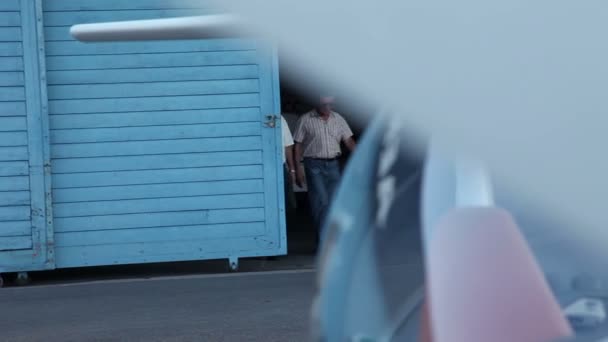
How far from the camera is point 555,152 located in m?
2.17

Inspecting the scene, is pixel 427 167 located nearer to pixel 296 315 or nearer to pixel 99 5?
pixel 296 315

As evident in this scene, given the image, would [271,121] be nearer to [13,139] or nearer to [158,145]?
[158,145]

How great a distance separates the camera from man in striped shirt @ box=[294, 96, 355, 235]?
10484mm

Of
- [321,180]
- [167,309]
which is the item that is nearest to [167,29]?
[167,309]

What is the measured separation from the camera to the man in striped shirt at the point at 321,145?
10.5m

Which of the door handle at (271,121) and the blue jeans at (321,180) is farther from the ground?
the door handle at (271,121)

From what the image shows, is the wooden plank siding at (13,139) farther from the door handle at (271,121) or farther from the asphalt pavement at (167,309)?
the door handle at (271,121)

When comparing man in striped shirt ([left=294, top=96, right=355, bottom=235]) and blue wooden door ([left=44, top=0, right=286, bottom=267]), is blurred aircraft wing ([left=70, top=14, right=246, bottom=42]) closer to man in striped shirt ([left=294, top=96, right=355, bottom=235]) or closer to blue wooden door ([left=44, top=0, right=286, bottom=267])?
blue wooden door ([left=44, top=0, right=286, bottom=267])

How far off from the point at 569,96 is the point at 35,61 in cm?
787

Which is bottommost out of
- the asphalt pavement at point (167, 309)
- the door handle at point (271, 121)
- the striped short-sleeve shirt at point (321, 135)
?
the asphalt pavement at point (167, 309)

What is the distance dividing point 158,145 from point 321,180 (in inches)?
64.9

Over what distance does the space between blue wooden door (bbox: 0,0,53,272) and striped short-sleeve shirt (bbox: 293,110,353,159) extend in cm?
239

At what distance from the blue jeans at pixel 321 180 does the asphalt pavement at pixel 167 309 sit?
89cm

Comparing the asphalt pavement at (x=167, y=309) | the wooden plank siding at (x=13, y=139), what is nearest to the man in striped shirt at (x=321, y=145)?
the asphalt pavement at (x=167, y=309)
